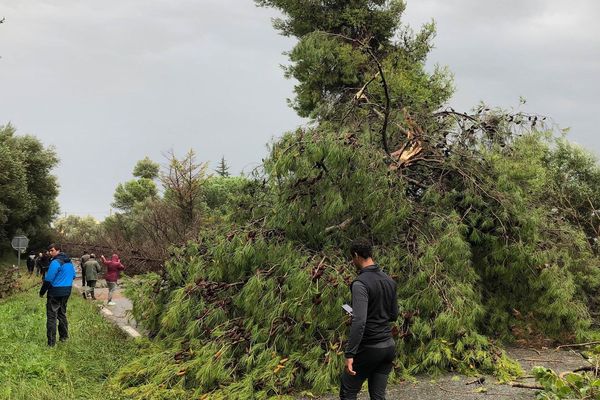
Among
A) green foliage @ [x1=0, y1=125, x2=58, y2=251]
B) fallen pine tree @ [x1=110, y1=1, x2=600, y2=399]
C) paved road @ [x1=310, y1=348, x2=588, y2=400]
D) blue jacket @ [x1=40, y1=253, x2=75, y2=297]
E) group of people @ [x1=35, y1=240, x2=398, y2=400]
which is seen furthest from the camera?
green foliage @ [x1=0, y1=125, x2=58, y2=251]

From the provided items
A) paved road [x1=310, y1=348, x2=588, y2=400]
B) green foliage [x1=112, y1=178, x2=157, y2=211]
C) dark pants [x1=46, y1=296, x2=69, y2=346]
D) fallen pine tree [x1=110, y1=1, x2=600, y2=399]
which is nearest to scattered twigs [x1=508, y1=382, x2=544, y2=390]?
paved road [x1=310, y1=348, x2=588, y2=400]

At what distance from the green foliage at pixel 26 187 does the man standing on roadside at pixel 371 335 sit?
81.5 ft

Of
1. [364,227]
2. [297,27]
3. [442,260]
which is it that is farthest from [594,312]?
[297,27]

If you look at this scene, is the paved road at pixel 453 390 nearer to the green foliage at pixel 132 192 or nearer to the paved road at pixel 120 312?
the paved road at pixel 120 312

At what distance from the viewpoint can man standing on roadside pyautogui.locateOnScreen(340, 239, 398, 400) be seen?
137 inches

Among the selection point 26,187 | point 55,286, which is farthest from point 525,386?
point 26,187

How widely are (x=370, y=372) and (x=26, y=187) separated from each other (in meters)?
28.2

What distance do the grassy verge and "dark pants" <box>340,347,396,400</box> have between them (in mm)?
2807

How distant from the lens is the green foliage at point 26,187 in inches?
985

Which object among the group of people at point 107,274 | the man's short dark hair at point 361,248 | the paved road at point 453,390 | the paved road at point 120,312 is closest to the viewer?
the man's short dark hair at point 361,248

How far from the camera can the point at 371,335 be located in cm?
352

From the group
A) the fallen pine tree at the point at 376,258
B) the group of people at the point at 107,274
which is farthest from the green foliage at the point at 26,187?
the fallen pine tree at the point at 376,258

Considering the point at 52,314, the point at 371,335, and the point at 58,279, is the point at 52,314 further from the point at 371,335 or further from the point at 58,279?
the point at 371,335

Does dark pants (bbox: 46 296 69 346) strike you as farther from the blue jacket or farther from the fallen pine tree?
the fallen pine tree
